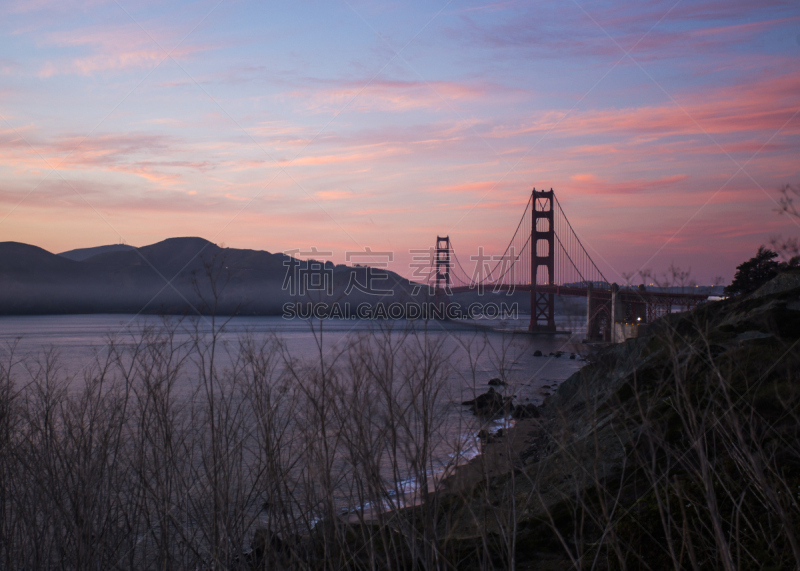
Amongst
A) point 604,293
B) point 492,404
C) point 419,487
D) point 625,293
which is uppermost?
point 604,293

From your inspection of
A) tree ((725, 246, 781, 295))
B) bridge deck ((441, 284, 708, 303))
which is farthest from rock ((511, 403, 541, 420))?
bridge deck ((441, 284, 708, 303))

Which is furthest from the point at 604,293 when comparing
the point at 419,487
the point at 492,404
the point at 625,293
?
the point at 419,487

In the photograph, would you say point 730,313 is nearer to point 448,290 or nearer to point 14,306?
point 448,290

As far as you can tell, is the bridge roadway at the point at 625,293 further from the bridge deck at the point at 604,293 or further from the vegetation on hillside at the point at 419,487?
the vegetation on hillside at the point at 419,487

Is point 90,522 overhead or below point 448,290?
below

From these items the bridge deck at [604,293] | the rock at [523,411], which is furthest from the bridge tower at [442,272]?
the rock at [523,411]

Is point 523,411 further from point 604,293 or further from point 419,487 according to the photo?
point 604,293

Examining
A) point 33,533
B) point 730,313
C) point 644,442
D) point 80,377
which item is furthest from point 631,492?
point 80,377

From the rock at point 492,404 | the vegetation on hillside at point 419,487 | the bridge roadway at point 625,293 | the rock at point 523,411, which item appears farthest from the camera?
the bridge roadway at point 625,293
